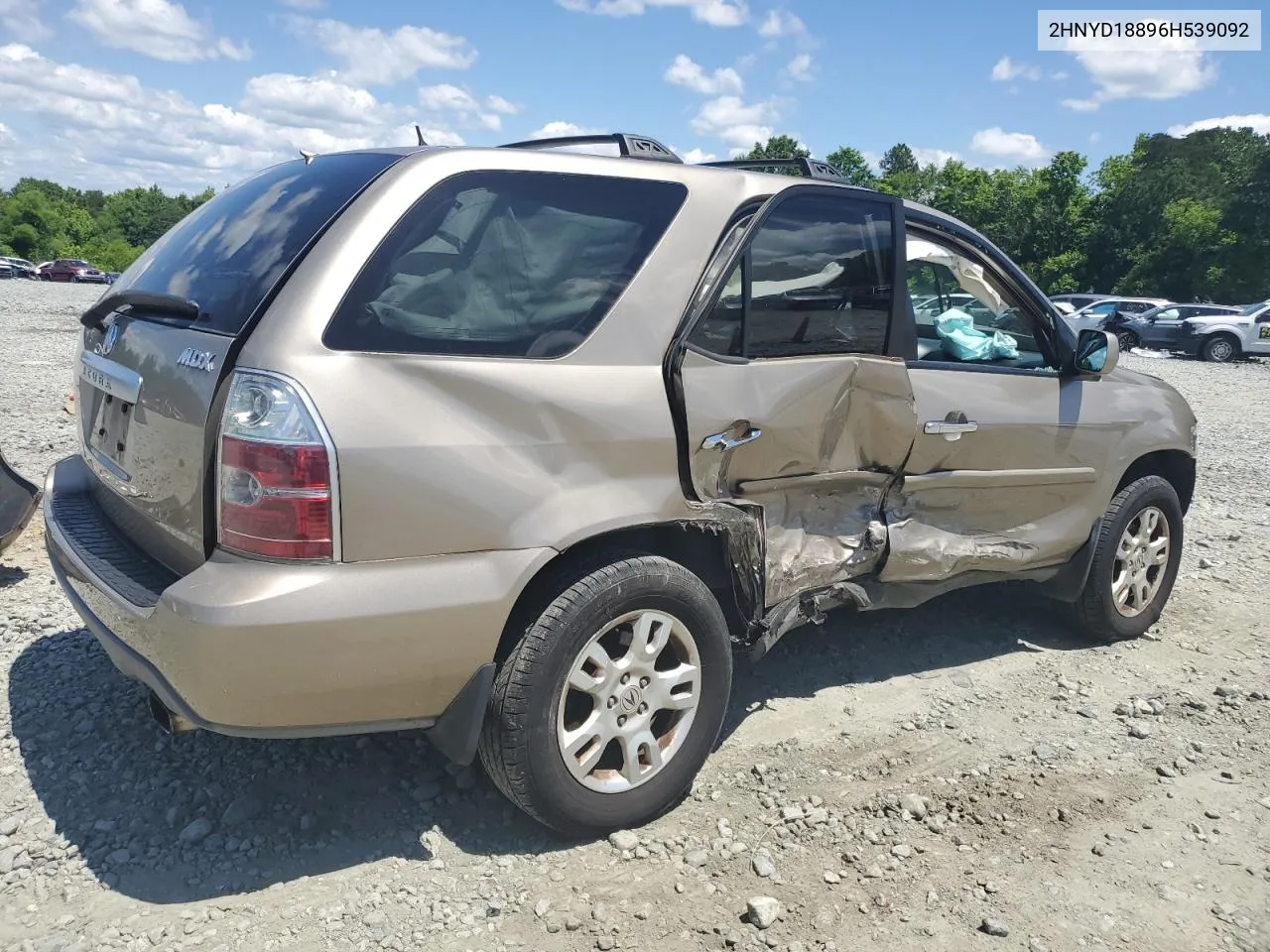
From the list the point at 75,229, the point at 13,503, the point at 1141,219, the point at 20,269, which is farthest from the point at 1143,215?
the point at 75,229

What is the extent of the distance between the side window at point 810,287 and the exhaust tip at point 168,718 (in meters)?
1.74

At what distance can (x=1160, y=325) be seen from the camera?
85.9 feet

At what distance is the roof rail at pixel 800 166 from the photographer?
144 inches

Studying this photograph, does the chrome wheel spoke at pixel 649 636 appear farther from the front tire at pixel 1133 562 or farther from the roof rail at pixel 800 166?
the front tire at pixel 1133 562

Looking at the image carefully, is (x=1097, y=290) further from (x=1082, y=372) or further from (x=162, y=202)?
(x=162, y=202)

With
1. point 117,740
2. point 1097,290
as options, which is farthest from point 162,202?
point 117,740

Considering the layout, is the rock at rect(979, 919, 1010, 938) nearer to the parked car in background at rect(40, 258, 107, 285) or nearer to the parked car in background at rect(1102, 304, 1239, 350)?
the parked car in background at rect(1102, 304, 1239, 350)

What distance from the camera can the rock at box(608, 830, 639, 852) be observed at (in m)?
2.93

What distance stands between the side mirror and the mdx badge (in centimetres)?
346

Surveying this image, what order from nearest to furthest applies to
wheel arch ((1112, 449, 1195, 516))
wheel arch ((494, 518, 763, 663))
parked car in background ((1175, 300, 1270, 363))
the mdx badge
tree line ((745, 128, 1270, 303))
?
the mdx badge
wheel arch ((494, 518, 763, 663))
wheel arch ((1112, 449, 1195, 516))
parked car in background ((1175, 300, 1270, 363))
tree line ((745, 128, 1270, 303))

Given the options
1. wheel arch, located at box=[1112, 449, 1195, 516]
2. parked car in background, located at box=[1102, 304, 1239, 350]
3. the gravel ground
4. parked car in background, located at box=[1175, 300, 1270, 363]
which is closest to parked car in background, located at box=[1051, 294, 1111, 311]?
parked car in background, located at box=[1102, 304, 1239, 350]

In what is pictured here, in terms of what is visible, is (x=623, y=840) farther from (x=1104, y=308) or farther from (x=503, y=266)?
(x=1104, y=308)

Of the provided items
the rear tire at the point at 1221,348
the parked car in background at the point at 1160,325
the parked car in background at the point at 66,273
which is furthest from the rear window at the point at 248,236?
the parked car in background at the point at 66,273

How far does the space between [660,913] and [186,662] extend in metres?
1.38
